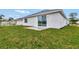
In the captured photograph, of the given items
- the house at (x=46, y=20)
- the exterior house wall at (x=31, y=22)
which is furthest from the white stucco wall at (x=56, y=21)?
the exterior house wall at (x=31, y=22)

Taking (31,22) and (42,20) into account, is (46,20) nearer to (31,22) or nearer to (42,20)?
(42,20)

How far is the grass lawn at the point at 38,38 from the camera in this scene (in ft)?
7.46

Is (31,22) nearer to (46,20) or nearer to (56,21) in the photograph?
(46,20)

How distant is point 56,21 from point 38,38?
1.09ft

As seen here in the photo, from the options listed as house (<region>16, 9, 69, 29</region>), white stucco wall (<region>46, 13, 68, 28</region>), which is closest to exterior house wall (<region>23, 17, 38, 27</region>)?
house (<region>16, 9, 69, 29</region>)

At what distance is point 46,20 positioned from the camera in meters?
2.32

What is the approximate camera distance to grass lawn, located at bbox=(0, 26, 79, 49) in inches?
89.5

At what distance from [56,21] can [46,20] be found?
5.4 inches

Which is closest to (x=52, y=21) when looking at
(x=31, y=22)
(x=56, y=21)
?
(x=56, y=21)

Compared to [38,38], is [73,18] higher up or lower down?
higher up

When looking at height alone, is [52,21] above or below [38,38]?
above

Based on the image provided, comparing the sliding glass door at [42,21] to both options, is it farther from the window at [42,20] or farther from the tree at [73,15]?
the tree at [73,15]

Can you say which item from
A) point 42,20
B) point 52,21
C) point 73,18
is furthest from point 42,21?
point 73,18
